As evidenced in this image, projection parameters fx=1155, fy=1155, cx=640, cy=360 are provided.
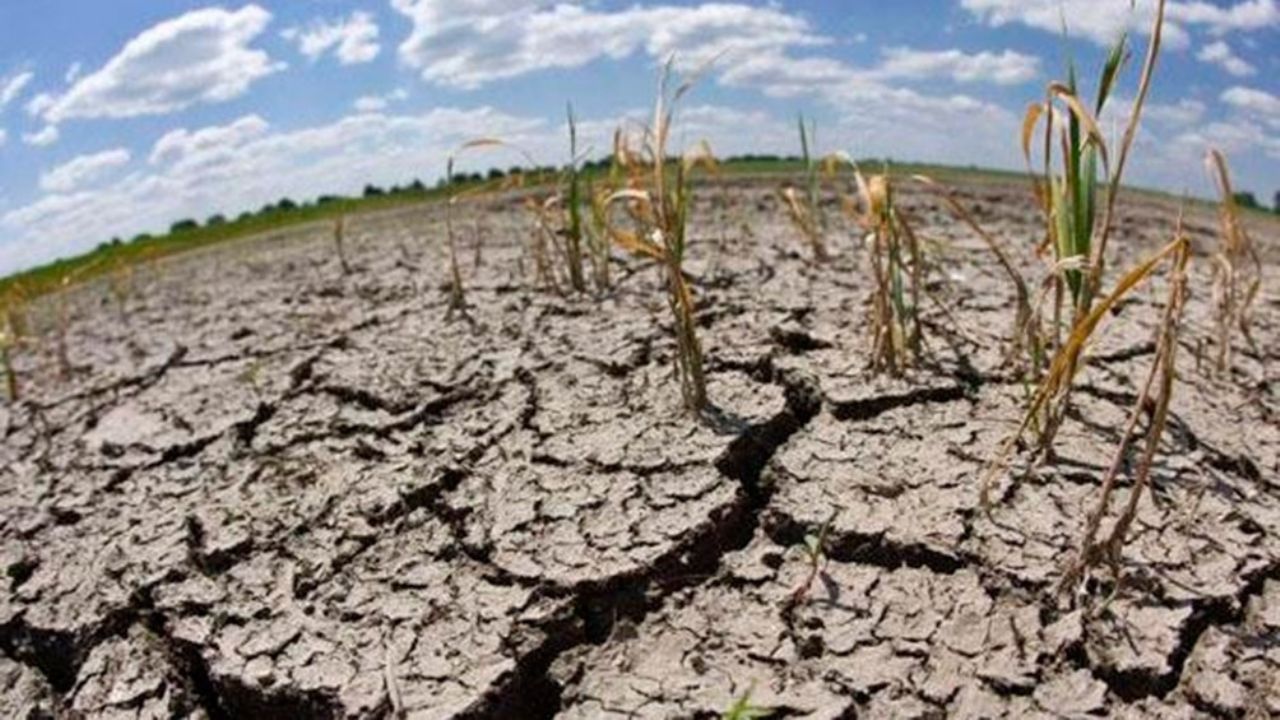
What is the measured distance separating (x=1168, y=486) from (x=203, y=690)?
1.63 m

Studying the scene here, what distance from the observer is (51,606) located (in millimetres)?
2148

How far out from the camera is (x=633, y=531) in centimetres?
195

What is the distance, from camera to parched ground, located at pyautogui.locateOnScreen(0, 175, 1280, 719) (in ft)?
5.28

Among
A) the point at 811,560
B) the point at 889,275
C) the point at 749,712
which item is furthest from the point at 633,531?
the point at 889,275

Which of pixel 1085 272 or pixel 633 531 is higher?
pixel 1085 272

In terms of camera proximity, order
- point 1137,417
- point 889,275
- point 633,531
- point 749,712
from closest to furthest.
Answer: point 749,712, point 1137,417, point 633,531, point 889,275

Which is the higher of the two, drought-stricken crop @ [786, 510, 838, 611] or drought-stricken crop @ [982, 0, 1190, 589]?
drought-stricken crop @ [982, 0, 1190, 589]

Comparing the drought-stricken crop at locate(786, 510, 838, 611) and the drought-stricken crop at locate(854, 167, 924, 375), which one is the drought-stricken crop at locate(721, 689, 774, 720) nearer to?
the drought-stricken crop at locate(786, 510, 838, 611)

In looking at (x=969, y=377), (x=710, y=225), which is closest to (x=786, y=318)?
(x=969, y=377)

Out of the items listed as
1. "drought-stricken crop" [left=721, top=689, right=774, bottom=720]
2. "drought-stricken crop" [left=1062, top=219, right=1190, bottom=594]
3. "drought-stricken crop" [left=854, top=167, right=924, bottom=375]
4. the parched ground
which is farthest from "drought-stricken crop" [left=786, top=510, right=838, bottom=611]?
"drought-stricken crop" [left=854, top=167, right=924, bottom=375]

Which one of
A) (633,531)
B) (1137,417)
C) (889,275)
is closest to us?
(1137,417)

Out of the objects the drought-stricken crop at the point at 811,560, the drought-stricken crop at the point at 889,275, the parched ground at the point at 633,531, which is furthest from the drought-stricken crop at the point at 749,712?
the drought-stricken crop at the point at 889,275

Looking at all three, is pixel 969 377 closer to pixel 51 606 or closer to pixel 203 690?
pixel 203 690

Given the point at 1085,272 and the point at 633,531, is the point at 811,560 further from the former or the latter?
the point at 1085,272
